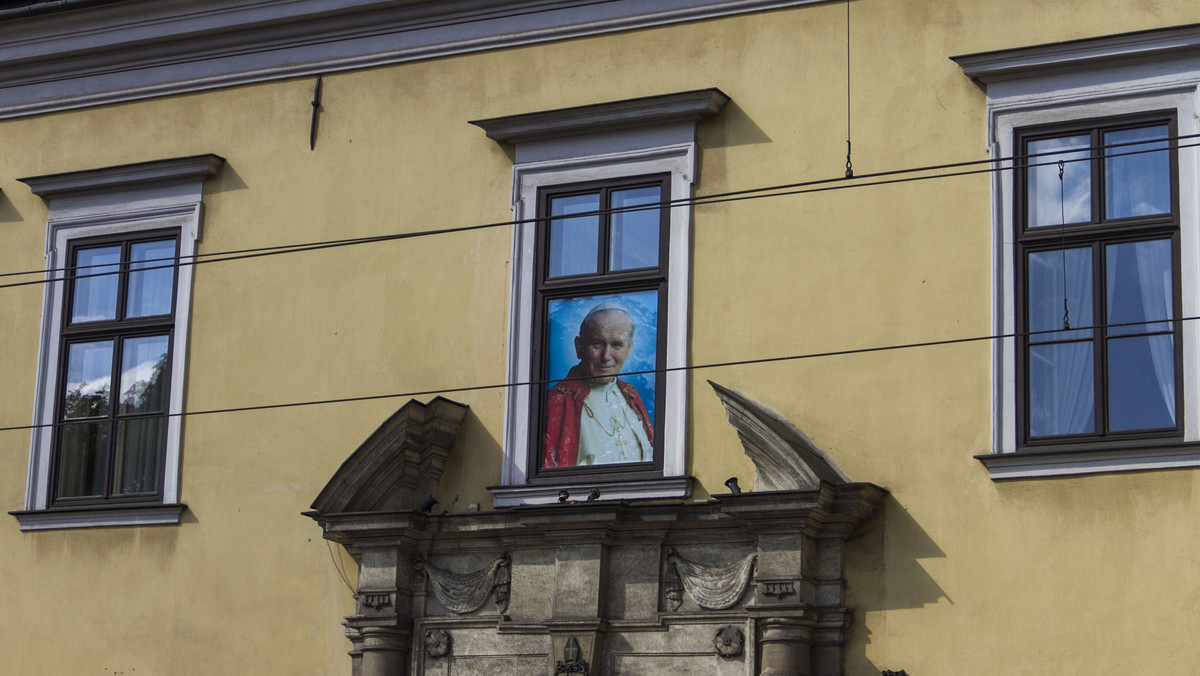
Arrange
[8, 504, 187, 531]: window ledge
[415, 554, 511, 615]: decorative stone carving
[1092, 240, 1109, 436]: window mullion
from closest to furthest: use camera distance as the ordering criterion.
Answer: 1. [1092, 240, 1109, 436]: window mullion
2. [415, 554, 511, 615]: decorative stone carving
3. [8, 504, 187, 531]: window ledge

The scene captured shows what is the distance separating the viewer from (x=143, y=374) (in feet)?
43.6

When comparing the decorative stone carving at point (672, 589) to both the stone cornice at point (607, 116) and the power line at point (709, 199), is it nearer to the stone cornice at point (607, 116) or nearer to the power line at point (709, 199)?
the power line at point (709, 199)

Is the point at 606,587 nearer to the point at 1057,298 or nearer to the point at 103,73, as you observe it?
the point at 1057,298

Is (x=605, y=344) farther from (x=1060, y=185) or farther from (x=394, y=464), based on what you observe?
(x=1060, y=185)

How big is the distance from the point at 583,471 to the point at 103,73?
5.20m

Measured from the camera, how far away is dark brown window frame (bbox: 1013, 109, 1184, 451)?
10.3 metres

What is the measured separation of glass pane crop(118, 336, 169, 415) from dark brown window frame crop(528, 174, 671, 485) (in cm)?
300

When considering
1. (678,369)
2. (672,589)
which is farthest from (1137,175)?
(672,589)

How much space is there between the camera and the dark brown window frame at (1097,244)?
10336 mm

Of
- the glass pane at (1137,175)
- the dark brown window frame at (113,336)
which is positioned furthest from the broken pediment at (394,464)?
the glass pane at (1137,175)

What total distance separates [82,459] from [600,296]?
4.19 m

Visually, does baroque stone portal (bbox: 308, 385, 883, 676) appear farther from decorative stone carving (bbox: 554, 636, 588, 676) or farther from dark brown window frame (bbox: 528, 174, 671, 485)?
dark brown window frame (bbox: 528, 174, 671, 485)

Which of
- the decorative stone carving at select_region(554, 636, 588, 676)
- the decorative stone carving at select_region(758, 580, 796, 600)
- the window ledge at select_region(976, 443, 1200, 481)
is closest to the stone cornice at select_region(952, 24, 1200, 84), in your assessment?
the window ledge at select_region(976, 443, 1200, 481)

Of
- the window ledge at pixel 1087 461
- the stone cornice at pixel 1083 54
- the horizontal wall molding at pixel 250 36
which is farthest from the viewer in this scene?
the horizontal wall molding at pixel 250 36
